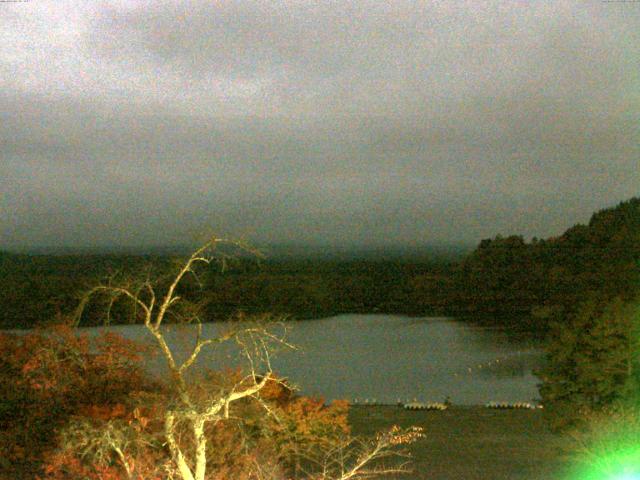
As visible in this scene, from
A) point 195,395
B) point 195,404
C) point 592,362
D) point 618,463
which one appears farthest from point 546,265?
point 195,404

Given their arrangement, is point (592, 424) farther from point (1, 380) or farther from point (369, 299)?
point (369, 299)

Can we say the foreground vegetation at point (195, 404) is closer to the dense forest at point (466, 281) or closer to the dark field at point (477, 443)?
the dark field at point (477, 443)

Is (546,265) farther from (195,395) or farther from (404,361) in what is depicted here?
(195,395)

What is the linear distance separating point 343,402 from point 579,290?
42701 millimetres

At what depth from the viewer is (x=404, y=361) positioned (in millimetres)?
34312

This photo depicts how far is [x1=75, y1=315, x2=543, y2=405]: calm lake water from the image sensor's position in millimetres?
27000

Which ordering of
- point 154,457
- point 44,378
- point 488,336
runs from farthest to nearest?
point 488,336 → point 44,378 → point 154,457

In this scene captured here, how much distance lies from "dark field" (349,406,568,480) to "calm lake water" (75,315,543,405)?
115 inches

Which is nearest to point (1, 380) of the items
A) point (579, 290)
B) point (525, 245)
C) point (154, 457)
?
point (154, 457)

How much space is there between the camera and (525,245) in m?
65.6

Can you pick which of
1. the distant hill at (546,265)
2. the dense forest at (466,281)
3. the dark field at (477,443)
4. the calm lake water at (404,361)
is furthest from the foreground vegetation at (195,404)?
the distant hill at (546,265)

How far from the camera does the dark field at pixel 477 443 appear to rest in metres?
12.5

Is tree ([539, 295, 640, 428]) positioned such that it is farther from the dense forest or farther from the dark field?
the dense forest

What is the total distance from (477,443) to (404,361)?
19439 millimetres
